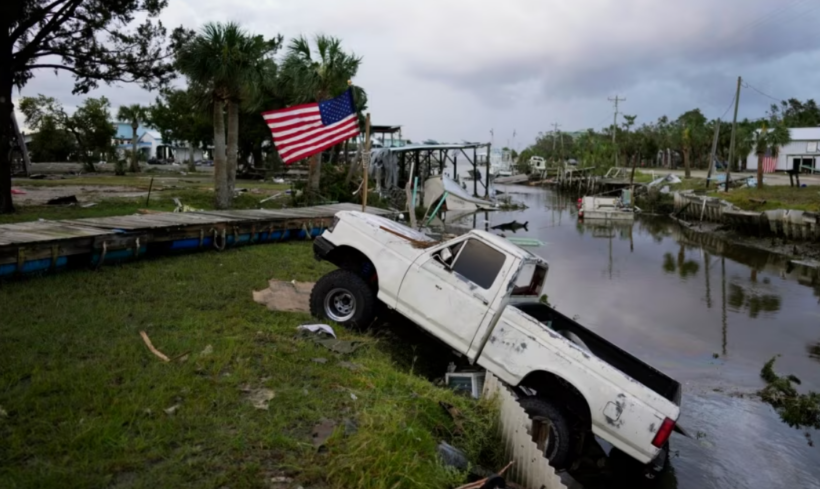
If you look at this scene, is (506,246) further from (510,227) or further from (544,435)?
(510,227)

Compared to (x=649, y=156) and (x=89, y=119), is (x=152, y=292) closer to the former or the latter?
(x=89, y=119)

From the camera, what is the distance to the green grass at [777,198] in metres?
30.9

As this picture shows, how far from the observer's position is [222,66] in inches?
741

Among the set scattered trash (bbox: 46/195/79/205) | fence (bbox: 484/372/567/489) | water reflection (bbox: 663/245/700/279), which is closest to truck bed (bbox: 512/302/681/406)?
fence (bbox: 484/372/567/489)

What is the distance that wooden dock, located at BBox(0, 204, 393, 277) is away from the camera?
915 centimetres

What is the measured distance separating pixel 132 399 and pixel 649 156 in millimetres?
94705

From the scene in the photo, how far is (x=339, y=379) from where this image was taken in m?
6.29

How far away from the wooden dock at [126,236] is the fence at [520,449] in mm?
7152

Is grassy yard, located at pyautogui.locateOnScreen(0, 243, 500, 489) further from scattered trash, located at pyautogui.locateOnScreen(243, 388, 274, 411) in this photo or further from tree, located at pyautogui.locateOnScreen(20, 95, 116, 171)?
tree, located at pyautogui.locateOnScreen(20, 95, 116, 171)

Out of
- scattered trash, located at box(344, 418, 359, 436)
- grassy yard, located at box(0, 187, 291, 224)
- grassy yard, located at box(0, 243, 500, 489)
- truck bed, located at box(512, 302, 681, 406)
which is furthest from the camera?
grassy yard, located at box(0, 187, 291, 224)

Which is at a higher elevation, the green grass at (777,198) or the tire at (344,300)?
the green grass at (777,198)

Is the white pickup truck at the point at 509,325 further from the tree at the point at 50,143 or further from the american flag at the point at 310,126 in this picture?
the tree at the point at 50,143

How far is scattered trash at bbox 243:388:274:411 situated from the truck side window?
9.09ft

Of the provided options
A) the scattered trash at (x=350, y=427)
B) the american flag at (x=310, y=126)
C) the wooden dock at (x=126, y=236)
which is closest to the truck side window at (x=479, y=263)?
the scattered trash at (x=350, y=427)
